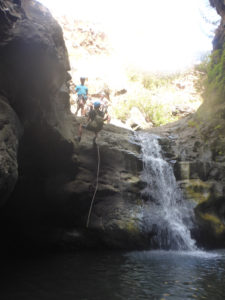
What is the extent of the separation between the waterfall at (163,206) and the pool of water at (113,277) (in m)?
1.11

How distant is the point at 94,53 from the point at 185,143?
24.3 metres

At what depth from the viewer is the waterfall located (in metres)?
8.84

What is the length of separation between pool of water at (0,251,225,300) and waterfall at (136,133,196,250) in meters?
1.11

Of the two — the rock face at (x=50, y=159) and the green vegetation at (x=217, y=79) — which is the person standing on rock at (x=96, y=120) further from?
the green vegetation at (x=217, y=79)

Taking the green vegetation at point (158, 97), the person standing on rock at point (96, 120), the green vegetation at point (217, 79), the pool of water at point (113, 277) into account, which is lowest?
the pool of water at point (113, 277)

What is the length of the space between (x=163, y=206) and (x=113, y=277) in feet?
16.1

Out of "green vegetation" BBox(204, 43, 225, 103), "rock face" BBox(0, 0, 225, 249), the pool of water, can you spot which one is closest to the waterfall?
"rock face" BBox(0, 0, 225, 249)

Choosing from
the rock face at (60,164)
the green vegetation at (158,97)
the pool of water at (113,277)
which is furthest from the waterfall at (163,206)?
the green vegetation at (158,97)

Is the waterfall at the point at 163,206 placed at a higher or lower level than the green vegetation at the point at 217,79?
lower

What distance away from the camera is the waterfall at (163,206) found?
8836 mm

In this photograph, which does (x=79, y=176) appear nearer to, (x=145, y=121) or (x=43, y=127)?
(x=43, y=127)

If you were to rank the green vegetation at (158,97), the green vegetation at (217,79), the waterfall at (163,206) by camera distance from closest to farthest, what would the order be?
1. the waterfall at (163,206)
2. the green vegetation at (217,79)
3. the green vegetation at (158,97)

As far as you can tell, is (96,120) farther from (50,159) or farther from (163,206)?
(163,206)

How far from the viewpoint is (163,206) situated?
32.6ft
